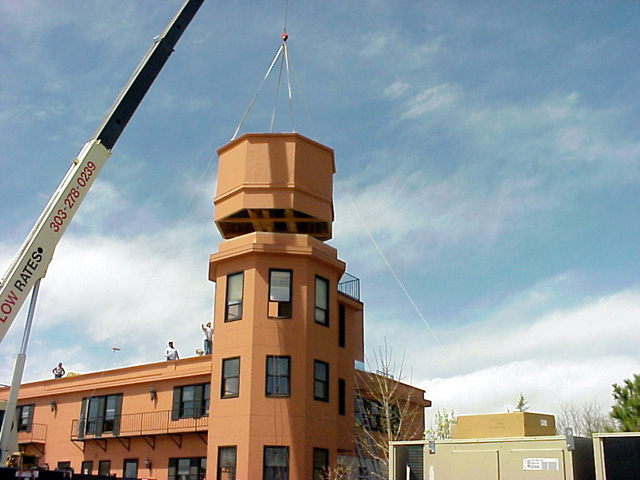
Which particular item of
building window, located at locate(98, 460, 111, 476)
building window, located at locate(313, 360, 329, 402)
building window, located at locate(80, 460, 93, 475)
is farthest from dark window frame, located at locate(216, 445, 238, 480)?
building window, located at locate(80, 460, 93, 475)

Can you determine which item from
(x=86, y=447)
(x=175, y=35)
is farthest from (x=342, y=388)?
(x=175, y=35)

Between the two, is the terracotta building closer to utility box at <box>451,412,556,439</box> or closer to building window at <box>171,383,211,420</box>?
building window at <box>171,383,211,420</box>

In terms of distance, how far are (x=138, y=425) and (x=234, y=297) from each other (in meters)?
8.48

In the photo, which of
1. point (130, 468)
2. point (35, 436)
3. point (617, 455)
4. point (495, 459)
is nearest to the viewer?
point (617, 455)

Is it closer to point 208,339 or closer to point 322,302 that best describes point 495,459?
point 322,302

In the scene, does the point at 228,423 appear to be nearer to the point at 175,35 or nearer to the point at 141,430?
the point at 141,430

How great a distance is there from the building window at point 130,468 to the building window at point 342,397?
32.8ft

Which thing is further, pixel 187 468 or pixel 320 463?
pixel 187 468

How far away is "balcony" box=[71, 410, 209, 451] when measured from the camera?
31.5 metres

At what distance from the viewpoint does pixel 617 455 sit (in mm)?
15398

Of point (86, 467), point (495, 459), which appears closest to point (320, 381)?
point (495, 459)

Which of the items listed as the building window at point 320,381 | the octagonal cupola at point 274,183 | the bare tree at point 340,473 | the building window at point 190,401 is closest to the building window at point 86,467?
the building window at point 190,401

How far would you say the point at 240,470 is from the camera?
2762 centimetres

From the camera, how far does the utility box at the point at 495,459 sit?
53.5 feet
